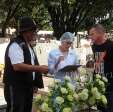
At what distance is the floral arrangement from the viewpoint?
3.59 metres

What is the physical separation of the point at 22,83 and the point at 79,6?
1026 inches

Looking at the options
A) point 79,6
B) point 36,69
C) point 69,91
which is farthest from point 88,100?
point 79,6

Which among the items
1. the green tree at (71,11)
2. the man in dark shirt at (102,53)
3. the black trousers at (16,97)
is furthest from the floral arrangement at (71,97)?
the green tree at (71,11)

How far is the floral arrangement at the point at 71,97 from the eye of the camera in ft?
11.8

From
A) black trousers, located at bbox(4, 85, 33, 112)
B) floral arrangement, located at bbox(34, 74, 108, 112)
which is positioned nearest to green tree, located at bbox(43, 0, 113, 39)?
black trousers, located at bbox(4, 85, 33, 112)

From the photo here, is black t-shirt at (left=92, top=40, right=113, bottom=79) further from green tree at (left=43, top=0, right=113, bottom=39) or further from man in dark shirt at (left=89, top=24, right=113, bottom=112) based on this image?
green tree at (left=43, top=0, right=113, bottom=39)

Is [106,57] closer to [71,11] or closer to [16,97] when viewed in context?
[16,97]

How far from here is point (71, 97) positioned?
3582 mm

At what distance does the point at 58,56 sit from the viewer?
246 inches

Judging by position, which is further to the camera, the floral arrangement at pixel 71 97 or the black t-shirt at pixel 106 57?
the black t-shirt at pixel 106 57

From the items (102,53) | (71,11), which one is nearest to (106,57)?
(102,53)

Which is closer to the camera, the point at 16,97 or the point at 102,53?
the point at 16,97

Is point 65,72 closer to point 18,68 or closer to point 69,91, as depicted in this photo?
point 18,68

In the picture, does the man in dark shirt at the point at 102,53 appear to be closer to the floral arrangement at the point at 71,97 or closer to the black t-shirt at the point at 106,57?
the black t-shirt at the point at 106,57
